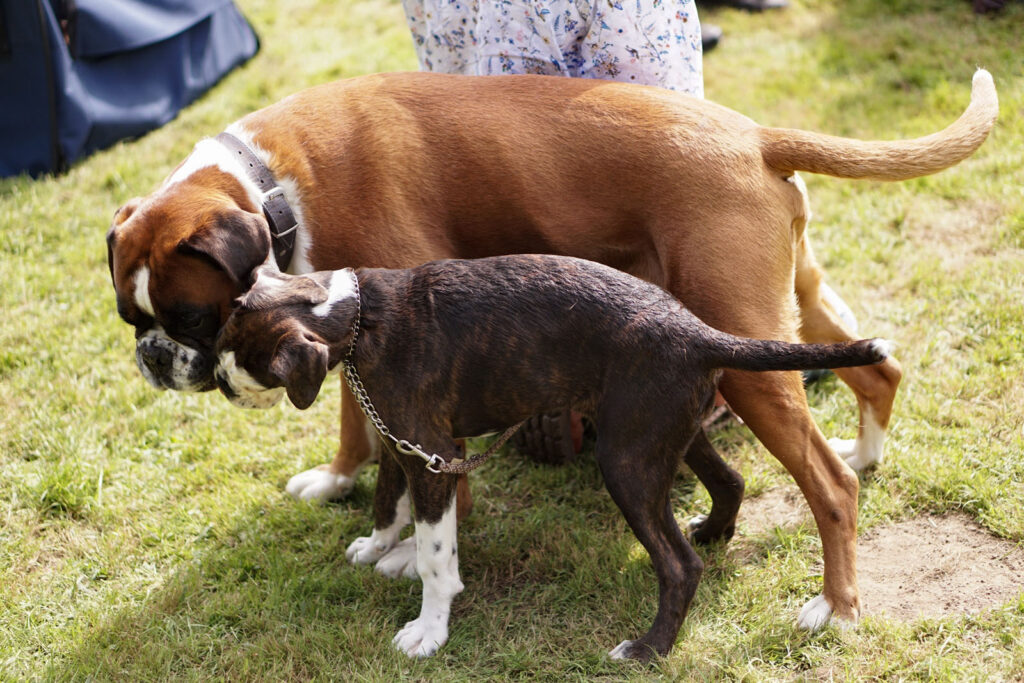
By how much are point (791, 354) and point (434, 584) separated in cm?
141

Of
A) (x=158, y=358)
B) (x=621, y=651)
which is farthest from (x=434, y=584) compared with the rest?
(x=158, y=358)

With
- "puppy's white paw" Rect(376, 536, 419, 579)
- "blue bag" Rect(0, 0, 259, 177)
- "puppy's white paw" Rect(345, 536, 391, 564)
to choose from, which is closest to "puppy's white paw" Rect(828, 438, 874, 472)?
"puppy's white paw" Rect(376, 536, 419, 579)

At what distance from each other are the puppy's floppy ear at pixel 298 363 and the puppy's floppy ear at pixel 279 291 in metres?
0.14

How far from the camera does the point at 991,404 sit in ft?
13.8

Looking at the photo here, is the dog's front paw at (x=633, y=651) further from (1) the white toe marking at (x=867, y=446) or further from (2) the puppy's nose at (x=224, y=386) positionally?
(2) the puppy's nose at (x=224, y=386)

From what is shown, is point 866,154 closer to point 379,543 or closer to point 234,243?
point 234,243

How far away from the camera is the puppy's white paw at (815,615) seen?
3.27 m

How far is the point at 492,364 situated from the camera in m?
3.19

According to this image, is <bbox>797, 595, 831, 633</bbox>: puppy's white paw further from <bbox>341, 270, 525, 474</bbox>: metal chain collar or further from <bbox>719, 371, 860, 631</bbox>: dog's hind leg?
<bbox>341, 270, 525, 474</bbox>: metal chain collar

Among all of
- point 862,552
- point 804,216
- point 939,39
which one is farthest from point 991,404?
point 939,39

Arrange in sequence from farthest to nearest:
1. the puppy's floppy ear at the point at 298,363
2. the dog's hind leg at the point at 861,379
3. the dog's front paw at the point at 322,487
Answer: the dog's front paw at the point at 322,487 < the dog's hind leg at the point at 861,379 < the puppy's floppy ear at the point at 298,363

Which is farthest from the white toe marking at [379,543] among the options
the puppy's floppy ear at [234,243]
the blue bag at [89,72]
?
the blue bag at [89,72]

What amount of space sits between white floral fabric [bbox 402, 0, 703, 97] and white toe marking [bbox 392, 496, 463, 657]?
194cm

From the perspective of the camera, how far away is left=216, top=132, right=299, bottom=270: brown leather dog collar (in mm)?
3279
